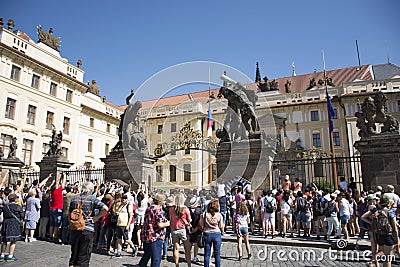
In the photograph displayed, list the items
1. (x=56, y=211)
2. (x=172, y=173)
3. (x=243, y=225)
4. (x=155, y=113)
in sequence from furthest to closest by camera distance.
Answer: (x=155, y=113) < (x=172, y=173) < (x=56, y=211) < (x=243, y=225)

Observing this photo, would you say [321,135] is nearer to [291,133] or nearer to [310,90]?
[291,133]

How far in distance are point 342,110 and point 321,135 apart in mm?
4312

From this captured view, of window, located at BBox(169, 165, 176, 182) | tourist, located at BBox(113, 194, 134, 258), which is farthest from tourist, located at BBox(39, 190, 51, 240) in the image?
window, located at BBox(169, 165, 176, 182)

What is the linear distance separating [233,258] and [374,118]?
9.11 metres

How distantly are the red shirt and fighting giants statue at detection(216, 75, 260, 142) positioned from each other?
692 cm

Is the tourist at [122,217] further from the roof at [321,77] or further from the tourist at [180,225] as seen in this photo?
the roof at [321,77]

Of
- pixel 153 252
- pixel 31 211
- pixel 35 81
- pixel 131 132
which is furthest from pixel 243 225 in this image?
pixel 35 81

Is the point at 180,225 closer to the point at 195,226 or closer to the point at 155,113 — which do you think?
the point at 195,226

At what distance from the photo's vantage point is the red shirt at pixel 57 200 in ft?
30.8

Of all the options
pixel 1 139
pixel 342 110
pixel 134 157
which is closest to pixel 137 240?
pixel 134 157

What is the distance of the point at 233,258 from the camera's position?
23.6ft

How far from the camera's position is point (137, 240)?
8.65 m

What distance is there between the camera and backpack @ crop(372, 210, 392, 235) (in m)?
5.53

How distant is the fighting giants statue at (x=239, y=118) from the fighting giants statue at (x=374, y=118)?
4.45 metres
